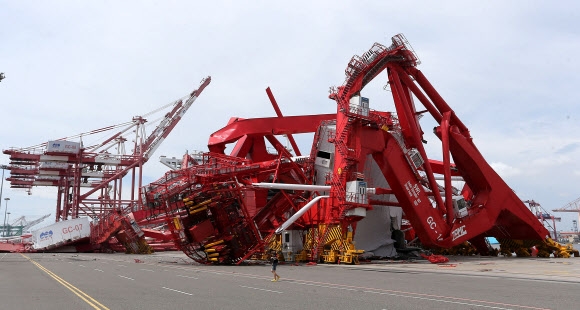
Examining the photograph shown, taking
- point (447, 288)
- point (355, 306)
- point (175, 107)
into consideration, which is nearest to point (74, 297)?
point (355, 306)

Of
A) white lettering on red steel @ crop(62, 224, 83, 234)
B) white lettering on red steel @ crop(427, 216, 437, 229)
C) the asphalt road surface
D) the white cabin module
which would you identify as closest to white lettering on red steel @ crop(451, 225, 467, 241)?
white lettering on red steel @ crop(427, 216, 437, 229)

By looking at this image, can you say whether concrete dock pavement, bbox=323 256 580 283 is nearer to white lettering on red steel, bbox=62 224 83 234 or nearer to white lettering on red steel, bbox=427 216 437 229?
white lettering on red steel, bbox=427 216 437 229

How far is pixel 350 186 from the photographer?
3484cm

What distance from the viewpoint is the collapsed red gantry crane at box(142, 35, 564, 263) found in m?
34.8

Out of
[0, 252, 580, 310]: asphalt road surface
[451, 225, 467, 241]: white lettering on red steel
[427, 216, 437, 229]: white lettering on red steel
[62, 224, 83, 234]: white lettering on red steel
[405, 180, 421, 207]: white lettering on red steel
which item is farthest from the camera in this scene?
[62, 224, 83, 234]: white lettering on red steel

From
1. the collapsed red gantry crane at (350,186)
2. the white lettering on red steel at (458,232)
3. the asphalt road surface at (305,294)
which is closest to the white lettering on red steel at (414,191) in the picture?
the collapsed red gantry crane at (350,186)

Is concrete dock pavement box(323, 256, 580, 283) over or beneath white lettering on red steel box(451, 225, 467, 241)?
beneath

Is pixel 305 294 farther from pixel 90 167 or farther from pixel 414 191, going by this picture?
pixel 90 167

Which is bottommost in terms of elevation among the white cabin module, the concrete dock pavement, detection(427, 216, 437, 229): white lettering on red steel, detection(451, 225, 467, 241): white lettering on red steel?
the concrete dock pavement

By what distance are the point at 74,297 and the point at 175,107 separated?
76.0 meters

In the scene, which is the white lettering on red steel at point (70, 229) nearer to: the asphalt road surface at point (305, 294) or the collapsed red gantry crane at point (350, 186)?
the collapsed red gantry crane at point (350, 186)

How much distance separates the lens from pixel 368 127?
3641 cm

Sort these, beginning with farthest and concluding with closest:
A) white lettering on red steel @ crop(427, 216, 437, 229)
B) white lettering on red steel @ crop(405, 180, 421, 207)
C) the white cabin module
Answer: white lettering on red steel @ crop(427, 216, 437, 229) → white lettering on red steel @ crop(405, 180, 421, 207) → the white cabin module

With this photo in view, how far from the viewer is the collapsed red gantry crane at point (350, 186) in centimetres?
3478
